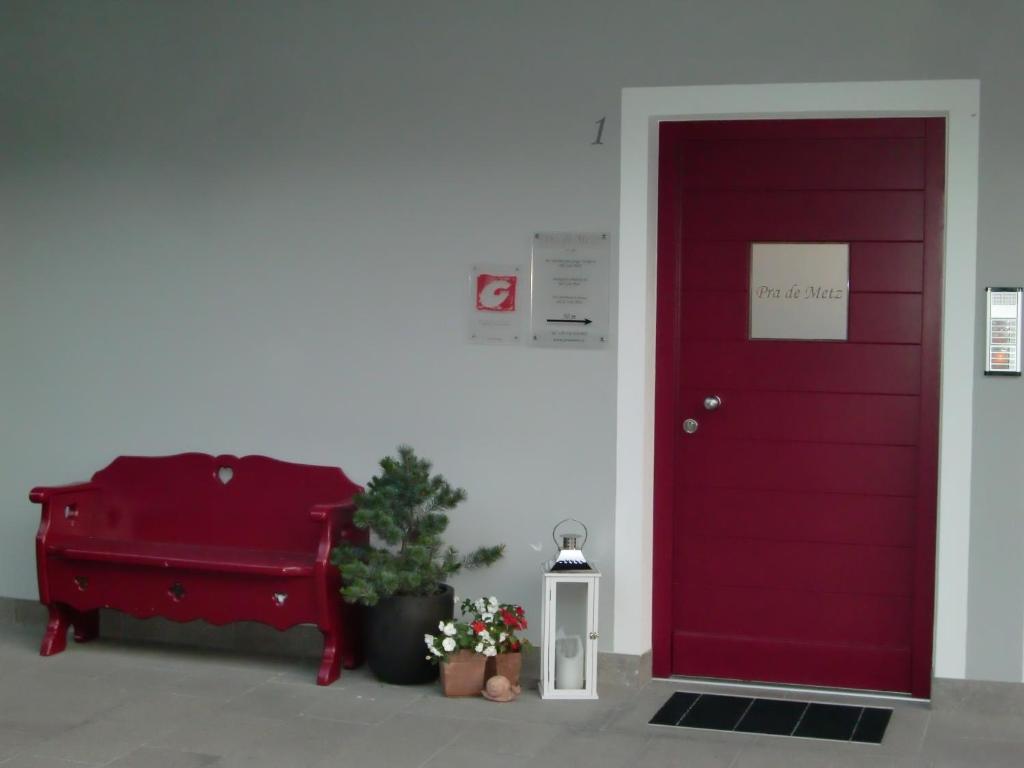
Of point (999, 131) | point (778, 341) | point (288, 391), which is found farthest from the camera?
point (288, 391)

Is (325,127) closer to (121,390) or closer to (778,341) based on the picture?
(121,390)

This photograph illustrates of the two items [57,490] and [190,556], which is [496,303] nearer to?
[190,556]

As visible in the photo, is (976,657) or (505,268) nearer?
(976,657)

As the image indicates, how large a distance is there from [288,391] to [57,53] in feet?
6.08

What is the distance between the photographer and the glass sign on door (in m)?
4.68

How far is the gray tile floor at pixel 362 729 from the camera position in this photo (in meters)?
3.86

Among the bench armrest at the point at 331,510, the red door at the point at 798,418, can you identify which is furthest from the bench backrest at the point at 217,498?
the red door at the point at 798,418

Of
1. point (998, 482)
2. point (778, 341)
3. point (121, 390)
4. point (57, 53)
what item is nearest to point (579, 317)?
point (778, 341)

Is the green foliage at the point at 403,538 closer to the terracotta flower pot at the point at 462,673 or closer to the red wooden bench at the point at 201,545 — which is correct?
the red wooden bench at the point at 201,545

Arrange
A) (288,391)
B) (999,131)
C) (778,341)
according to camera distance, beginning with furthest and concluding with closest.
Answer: (288,391) → (778,341) → (999,131)

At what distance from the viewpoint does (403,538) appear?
4.68 metres

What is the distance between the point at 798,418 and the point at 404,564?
64.6 inches

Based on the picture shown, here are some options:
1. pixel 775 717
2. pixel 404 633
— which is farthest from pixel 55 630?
pixel 775 717

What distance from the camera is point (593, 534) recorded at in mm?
4766
